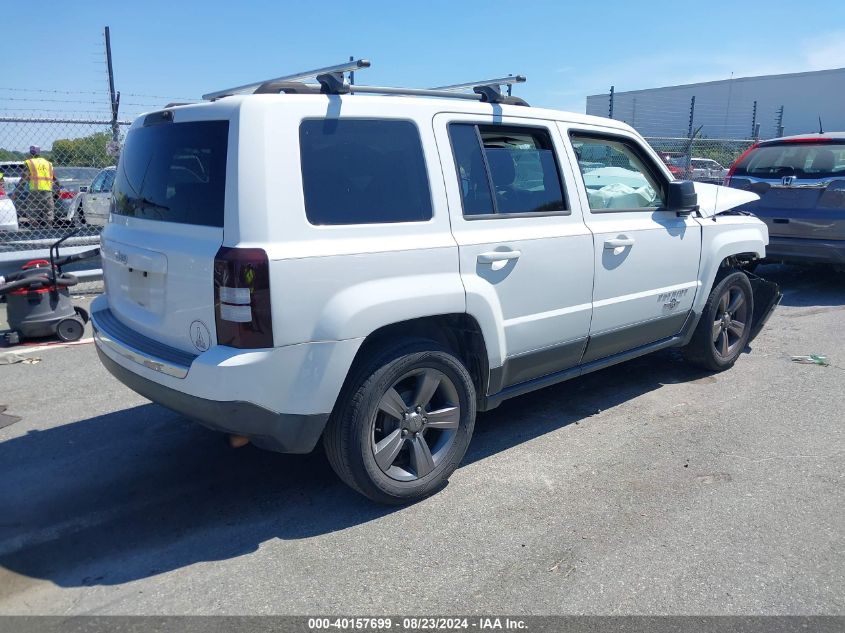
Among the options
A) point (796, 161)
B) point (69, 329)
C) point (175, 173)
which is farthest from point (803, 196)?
point (69, 329)

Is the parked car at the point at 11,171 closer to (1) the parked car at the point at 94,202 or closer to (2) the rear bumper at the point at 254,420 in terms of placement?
(1) the parked car at the point at 94,202

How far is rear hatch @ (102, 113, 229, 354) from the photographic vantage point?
10.4 feet

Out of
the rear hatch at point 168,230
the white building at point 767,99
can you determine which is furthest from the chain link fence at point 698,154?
the white building at point 767,99

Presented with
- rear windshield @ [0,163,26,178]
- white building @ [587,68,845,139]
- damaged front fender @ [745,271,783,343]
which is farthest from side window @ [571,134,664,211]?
white building @ [587,68,845,139]

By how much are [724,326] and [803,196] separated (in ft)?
12.5

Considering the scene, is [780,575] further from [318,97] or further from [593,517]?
[318,97]

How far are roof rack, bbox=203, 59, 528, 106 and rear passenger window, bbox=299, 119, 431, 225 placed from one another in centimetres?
23

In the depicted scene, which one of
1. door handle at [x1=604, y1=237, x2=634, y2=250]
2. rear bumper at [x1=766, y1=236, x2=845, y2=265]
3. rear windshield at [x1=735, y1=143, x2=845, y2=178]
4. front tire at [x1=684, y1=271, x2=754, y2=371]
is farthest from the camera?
rear windshield at [x1=735, y1=143, x2=845, y2=178]

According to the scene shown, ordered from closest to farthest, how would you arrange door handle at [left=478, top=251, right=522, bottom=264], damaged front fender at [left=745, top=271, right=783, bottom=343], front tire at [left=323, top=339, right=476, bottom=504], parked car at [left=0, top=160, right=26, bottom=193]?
front tire at [left=323, top=339, right=476, bottom=504] → door handle at [left=478, top=251, right=522, bottom=264] → damaged front fender at [left=745, top=271, right=783, bottom=343] → parked car at [left=0, top=160, right=26, bottom=193]

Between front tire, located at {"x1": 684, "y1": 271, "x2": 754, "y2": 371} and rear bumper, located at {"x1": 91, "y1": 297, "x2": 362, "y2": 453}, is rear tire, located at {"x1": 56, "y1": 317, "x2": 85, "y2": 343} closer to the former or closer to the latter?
rear bumper, located at {"x1": 91, "y1": 297, "x2": 362, "y2": 453}

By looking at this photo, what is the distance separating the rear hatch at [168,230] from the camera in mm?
3168

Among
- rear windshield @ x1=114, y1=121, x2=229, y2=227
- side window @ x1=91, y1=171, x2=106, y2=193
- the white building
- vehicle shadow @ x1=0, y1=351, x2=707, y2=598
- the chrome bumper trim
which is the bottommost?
vehicle shadow @ x1=0, y1=351, x2=707, y2=598

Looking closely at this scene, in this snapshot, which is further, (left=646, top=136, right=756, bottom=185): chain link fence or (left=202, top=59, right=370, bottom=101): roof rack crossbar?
(left=646, top=136, right=756, bottom=185): chain link fence

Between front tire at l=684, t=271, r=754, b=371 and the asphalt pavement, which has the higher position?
front tire at l=684, t=271, r=754, b=371
